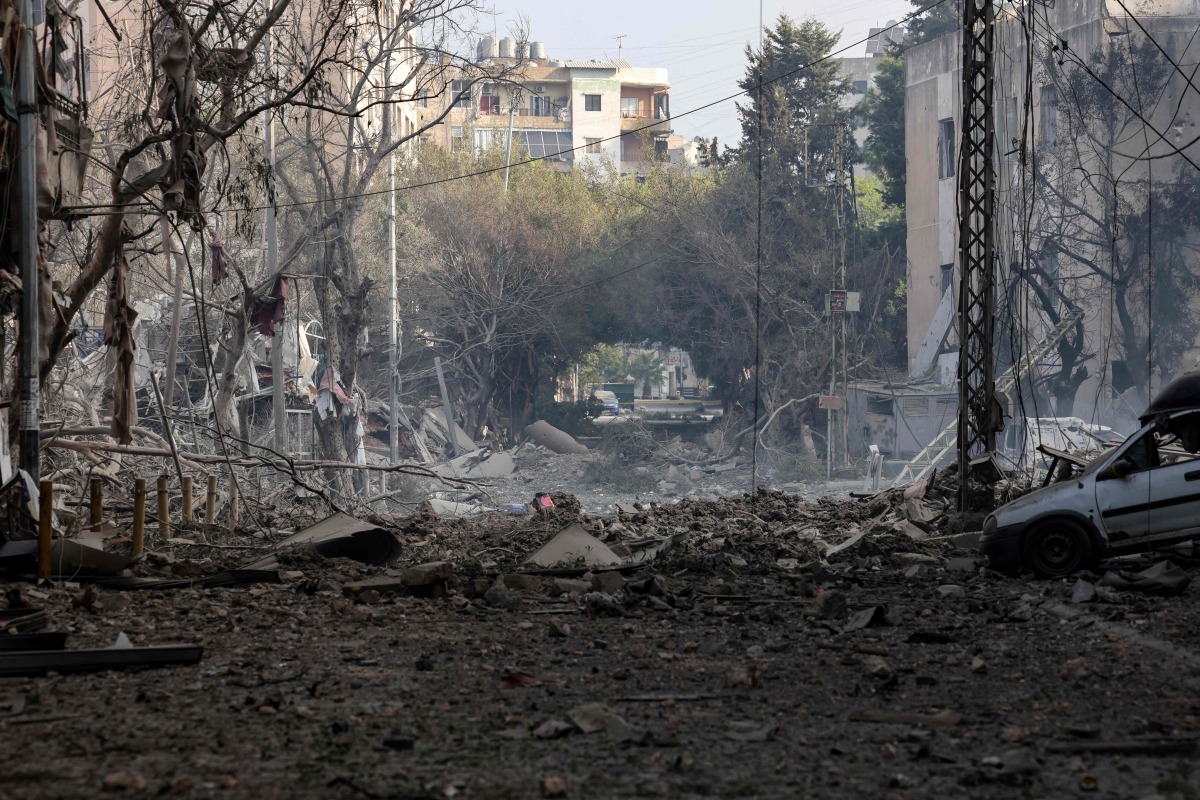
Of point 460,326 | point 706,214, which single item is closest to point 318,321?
point 460,326

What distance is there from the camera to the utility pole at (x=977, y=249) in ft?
51.7

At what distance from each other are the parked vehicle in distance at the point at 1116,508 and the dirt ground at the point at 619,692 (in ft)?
1.71

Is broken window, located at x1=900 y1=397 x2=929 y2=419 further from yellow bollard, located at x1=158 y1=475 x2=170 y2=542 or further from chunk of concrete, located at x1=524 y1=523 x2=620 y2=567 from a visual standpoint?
yellow bollard, located at x1=158 y1=475 x2=170 y2=542

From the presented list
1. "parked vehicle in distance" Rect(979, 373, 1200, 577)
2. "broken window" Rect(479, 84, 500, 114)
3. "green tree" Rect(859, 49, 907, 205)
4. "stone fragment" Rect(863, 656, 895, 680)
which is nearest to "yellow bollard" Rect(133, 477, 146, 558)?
"stone fragment" Rect(863, 656, 895, 680)

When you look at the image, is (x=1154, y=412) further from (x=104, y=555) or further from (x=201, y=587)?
(x=104, y=555)

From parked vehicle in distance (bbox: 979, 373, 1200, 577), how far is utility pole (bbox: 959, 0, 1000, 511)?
12.1 feet

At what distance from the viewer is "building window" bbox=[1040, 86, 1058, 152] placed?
130ft

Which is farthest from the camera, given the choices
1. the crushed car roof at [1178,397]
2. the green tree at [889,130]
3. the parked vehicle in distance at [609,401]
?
the parked vehicle in distance at [609,401]

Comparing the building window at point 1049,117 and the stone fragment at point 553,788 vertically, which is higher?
the building window at point 1049,117

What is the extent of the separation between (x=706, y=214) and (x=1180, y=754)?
44.9m

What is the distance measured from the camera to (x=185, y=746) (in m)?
5.64

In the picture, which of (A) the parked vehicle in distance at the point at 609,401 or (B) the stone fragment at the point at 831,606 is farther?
(A) the parked vehicle in distance at the point at 609,401

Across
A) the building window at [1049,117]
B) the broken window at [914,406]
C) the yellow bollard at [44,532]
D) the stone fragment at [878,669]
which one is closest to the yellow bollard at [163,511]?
the yellow bollard at [44,532]

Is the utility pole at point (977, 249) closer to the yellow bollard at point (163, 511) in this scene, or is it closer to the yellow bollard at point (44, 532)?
the yellow bollard at point (163, 511)
